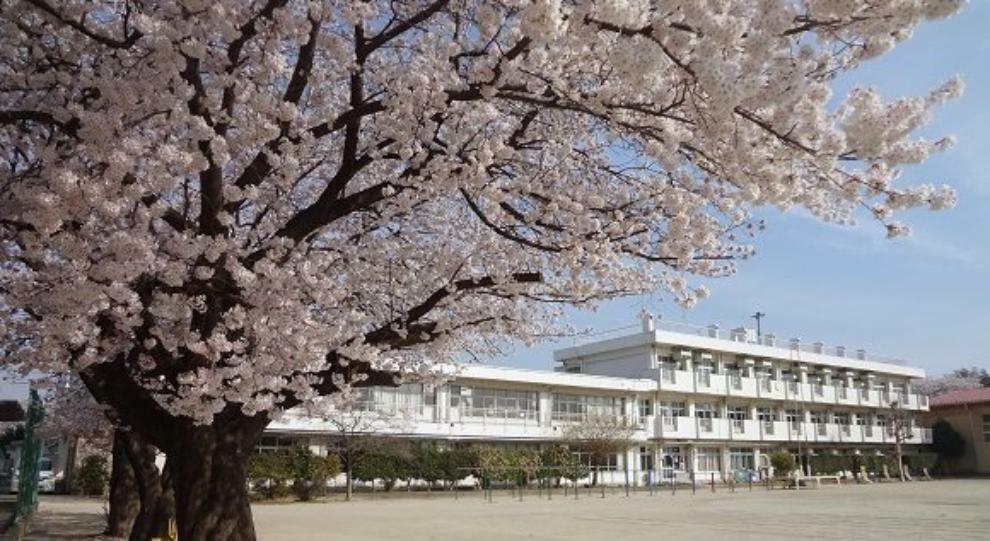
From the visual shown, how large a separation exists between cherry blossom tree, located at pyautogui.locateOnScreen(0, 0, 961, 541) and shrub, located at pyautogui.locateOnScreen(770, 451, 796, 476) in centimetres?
4104

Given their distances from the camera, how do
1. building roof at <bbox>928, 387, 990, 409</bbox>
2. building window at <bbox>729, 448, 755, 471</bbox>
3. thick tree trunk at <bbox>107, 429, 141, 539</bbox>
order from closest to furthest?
thick tree trunk at <bbox>107, 429, 141, 539</bbox> → building window at <bbox>729, 448, 755, 471</bbox> → building roof at <bbox>928, 387, 990, 409</bbox>

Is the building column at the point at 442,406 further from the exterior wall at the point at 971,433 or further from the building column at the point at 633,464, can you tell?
the exterior wall at the point at 971,433

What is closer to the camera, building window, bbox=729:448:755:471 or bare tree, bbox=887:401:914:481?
building window, bbox=729:448:755:471

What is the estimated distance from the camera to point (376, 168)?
28.6 feet

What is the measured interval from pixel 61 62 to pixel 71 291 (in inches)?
76.6

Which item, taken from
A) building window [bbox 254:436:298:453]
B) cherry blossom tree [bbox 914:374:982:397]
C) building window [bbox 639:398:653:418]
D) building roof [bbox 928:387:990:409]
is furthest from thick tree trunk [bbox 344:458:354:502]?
cherry blossom tree [bbox 914:374:982:397]

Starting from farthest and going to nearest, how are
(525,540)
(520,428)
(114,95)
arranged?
1. (520,428)
2. (525,540)
3. (114,95)

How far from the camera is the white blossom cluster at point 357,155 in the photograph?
4937 mm

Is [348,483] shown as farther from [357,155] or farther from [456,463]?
[357,155]

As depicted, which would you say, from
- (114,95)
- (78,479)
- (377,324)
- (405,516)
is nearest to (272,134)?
(114,95)

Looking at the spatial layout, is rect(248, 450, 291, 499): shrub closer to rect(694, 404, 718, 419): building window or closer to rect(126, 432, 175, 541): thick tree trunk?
rect(126, 432, 175, 541): thick tree trunk

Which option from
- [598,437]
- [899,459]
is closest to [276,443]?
[598,437]

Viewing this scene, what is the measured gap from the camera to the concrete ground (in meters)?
14.5

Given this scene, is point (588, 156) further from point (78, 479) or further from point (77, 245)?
point (78, 479)
